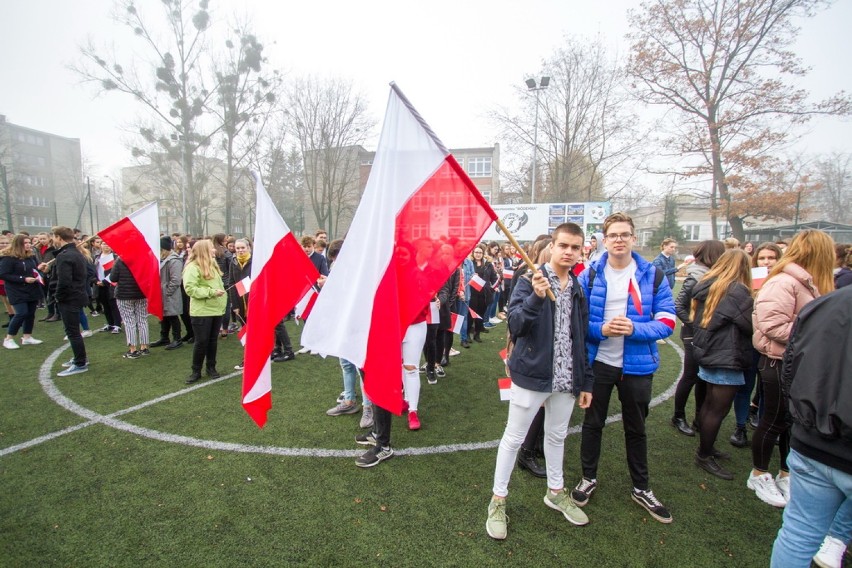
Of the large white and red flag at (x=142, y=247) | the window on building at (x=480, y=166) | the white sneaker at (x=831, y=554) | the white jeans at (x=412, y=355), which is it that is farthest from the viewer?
the window on building at (x=480, y=166)

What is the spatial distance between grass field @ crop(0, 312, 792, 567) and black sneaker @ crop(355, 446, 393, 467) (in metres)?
0.09

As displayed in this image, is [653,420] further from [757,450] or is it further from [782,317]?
[782,317]

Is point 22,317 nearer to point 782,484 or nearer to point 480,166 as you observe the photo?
point 782,484

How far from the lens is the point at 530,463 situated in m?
3.76

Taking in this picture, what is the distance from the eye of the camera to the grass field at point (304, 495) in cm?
275

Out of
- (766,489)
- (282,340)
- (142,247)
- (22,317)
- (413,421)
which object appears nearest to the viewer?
(766,489)

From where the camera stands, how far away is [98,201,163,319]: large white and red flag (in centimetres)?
→ 689

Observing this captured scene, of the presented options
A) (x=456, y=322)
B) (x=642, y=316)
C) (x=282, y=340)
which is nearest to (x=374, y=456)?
(x=642, y=316)

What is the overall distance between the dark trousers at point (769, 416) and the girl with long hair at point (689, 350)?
2.88ft

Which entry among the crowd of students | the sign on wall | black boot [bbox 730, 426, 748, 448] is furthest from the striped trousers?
the sign on wall

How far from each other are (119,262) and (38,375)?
2193mm

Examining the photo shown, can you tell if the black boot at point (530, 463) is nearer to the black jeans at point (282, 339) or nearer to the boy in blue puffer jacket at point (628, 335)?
the boy in blue puffer jacket at point (628, 335)

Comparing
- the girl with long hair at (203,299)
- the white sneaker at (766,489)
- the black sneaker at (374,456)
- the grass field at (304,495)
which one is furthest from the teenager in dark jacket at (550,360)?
the girl with long hair at (203,299)

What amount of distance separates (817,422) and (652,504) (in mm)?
1795
